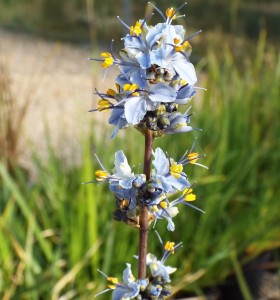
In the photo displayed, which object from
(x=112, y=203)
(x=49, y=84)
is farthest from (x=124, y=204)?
(x=49, y=84)

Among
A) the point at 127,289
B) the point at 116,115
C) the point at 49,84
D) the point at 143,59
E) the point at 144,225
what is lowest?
the point at 49,84

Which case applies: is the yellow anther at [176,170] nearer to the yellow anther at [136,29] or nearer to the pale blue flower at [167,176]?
the pale blue flower at [167,176]

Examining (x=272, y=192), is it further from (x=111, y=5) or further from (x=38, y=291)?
(x=111, y=5)

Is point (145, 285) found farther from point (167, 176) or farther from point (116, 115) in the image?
point (116, 115)

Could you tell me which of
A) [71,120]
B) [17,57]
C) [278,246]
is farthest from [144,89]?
[17,57]

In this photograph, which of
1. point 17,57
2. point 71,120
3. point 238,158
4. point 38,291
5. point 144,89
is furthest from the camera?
point 17,57

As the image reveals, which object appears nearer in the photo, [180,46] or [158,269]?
[180,46]

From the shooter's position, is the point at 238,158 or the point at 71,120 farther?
the point at 71,120

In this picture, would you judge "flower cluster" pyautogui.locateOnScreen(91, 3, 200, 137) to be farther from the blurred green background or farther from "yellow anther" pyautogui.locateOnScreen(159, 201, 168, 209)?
the blurred green background
